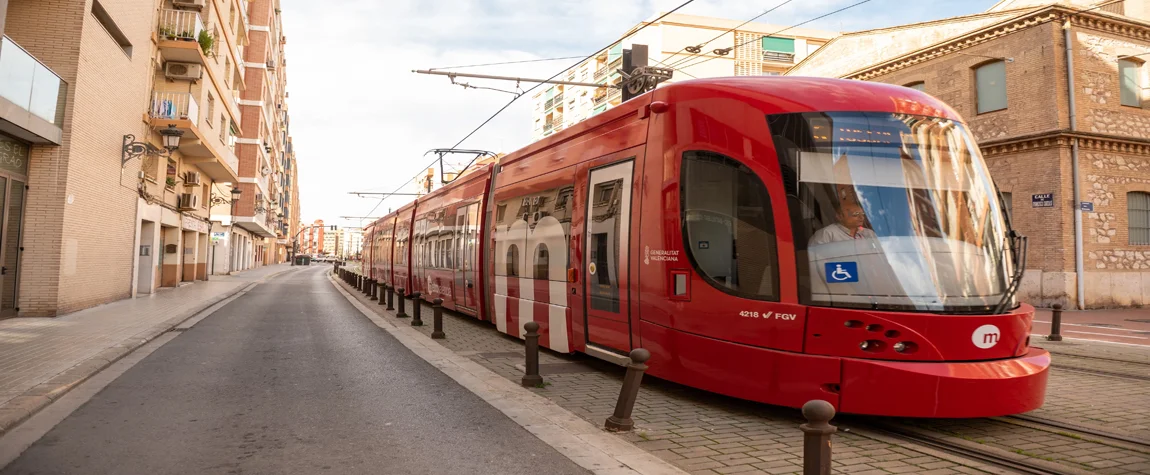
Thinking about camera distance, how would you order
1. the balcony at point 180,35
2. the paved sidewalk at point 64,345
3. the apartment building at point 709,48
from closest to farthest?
1. the paved sidewalk at point 64,345
2. the balcony at point 180,35
3. the apartment building at point 709,48

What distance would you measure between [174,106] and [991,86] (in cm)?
2322

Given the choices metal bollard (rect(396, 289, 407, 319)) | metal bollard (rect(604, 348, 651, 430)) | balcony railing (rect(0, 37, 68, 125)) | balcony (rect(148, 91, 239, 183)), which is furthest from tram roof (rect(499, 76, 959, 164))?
balcony (rect(148, 91, 239, 183))

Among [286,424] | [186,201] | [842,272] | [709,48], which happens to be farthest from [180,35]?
[709,48]

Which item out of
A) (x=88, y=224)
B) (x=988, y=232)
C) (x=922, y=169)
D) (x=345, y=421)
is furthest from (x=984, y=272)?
(x=88, y=224)

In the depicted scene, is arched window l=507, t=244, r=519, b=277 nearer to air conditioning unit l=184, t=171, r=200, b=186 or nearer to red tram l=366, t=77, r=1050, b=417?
red tram l=366, t=77, r=1050, b=417

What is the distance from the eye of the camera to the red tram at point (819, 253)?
15.8ft

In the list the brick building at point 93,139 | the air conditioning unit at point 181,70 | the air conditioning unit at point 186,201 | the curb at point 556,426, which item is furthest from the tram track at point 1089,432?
the air conditioning unit at point 186,201

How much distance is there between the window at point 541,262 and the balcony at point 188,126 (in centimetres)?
1401

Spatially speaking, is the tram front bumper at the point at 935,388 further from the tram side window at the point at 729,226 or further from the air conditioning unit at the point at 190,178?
the air conditioning unit at the point at 190,178

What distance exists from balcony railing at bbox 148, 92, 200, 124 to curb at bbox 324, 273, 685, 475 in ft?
48.3

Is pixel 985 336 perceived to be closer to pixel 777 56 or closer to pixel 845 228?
pixel 845 228

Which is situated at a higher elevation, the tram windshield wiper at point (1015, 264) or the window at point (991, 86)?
the window at point (991, 86)

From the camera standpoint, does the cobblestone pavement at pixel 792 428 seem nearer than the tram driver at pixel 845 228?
Yes

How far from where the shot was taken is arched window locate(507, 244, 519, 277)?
967cm
